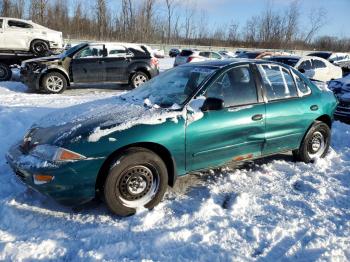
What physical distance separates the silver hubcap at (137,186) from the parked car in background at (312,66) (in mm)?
10138

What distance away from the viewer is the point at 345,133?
23.6 ft

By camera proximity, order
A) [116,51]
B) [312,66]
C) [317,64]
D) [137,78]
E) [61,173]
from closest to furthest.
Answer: [61,173]
[116,51]
[137,78]
[312,66]
[317,64]

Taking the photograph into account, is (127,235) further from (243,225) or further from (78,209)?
(243,225)

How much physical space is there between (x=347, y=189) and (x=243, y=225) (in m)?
1.79

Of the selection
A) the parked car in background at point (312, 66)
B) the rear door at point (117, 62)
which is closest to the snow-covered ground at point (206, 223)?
the rear door at point (117, 62)

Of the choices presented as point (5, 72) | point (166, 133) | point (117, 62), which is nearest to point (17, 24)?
point (5, 72)

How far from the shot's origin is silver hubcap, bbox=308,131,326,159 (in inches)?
223

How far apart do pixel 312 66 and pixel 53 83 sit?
9.20m

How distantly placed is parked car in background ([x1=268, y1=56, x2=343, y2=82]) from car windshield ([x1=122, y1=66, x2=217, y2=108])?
877 cm

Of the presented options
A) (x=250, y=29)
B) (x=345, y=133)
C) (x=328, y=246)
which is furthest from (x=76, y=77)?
(x=250, y=29)

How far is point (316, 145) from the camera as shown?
18.8 ft

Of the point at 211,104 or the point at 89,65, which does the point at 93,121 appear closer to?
the point at 211,104

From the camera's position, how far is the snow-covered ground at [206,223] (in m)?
3.28

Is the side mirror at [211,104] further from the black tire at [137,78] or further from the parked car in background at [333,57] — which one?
the parked car in background at [333,57]
